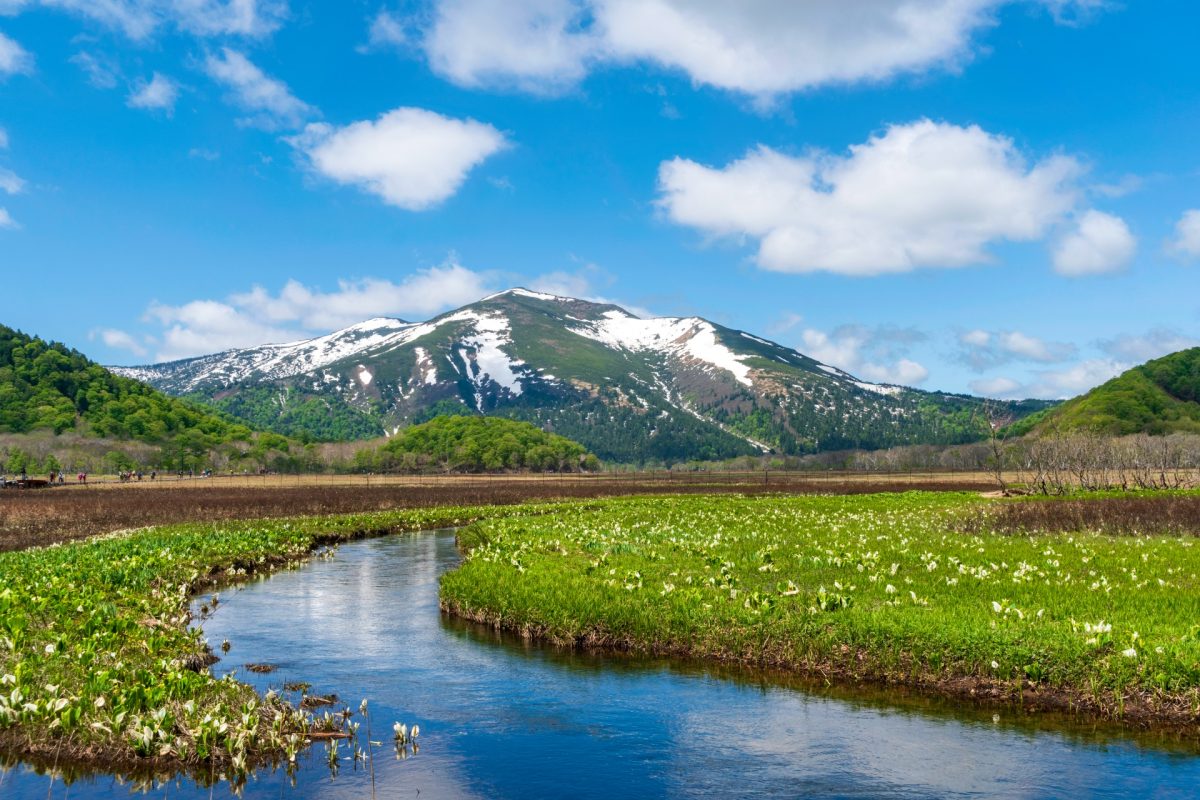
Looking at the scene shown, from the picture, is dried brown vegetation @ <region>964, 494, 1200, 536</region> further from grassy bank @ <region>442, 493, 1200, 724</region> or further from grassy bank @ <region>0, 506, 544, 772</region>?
grassy bank @ <region>0, 506, 544, 772</region>

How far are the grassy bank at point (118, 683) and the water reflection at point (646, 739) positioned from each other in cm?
68

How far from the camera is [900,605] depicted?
2086cm

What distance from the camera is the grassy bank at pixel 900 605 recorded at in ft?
53.9

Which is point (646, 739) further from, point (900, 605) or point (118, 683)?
point (118, 683)

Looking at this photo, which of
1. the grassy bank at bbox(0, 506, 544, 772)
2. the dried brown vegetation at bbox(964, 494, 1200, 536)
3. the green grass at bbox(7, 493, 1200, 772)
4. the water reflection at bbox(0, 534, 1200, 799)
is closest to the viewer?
the water reflection at bbox(0, 534, 1200, 799)

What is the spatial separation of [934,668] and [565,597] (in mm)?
9999

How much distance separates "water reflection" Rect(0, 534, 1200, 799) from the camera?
12797 mm

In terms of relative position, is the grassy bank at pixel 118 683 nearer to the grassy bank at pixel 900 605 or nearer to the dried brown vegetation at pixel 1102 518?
the grassy bank at pixel 900 605

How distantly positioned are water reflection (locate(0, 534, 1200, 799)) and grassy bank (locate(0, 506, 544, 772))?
0.68m

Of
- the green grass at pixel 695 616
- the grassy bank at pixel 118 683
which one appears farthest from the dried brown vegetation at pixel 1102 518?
the grassy bank at pixel 118 683

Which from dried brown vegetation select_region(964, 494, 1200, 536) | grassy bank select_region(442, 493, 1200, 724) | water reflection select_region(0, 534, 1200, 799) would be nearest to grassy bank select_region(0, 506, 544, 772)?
water reflection select_region(0, 534, 1200, 799)

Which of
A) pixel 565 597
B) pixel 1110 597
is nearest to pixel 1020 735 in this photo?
pixel 1110 597

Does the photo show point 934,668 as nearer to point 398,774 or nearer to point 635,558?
point 398,774

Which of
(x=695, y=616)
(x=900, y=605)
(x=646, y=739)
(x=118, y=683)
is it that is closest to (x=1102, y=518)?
(x=900, y=605)
